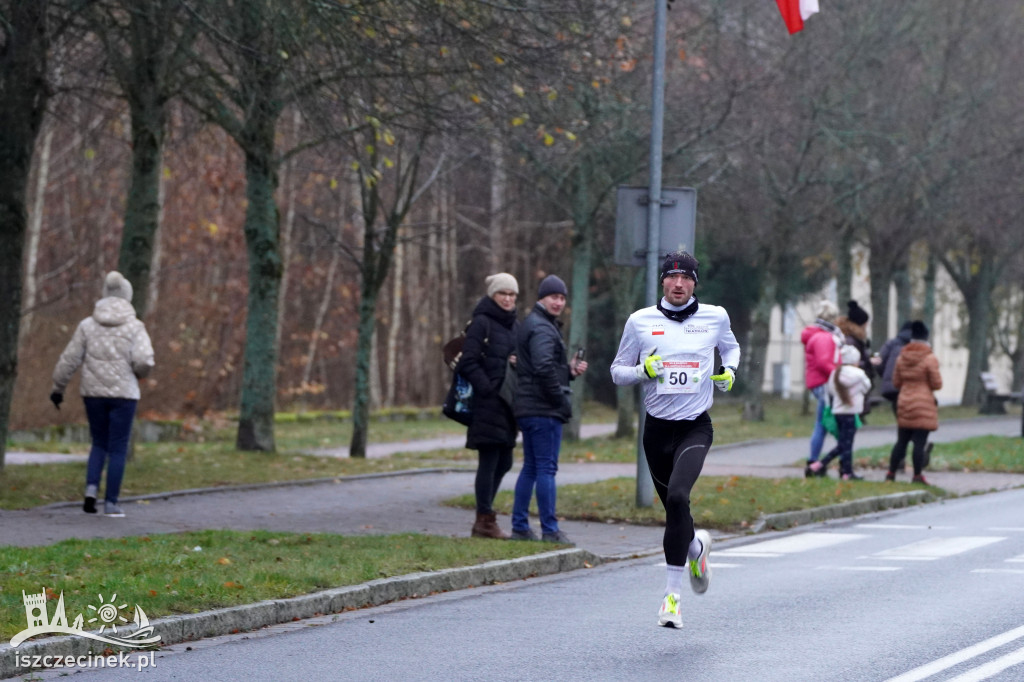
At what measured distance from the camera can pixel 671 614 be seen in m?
8.69

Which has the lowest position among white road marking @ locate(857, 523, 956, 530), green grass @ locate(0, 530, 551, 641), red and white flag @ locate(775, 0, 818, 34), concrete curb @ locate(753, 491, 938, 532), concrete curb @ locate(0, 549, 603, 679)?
concrete curb @ locate(0, 549, 603, 679)

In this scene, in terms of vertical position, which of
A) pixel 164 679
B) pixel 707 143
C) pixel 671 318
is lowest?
pixel 164 679

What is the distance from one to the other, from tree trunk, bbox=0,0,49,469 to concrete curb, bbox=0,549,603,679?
6335 mm

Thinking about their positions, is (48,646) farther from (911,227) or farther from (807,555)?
(911,227)

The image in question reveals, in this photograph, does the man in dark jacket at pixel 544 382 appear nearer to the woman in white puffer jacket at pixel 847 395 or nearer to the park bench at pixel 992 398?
the woman in white puffer jacket at pixel 847 395

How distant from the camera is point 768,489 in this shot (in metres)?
17.2

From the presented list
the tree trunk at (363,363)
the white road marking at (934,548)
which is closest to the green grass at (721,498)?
the white road marking at (934,548)

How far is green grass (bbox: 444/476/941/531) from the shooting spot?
14891 mm

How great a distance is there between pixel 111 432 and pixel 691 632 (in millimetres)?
6496

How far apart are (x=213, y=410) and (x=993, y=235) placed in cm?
1890

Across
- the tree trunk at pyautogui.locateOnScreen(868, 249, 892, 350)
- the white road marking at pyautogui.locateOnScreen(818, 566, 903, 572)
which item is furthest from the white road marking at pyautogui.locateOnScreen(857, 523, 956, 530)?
the tree trunk at pyautogui.locateOnScreen(868, 249, 892, 350)

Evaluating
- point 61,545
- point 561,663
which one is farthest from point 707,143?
point 561,663

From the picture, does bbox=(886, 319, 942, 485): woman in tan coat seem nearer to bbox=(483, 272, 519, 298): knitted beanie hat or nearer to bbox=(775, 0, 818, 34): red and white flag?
bbox=(775, 0, 818, 34): red and white flag

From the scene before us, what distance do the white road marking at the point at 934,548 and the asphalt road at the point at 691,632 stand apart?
80mm
